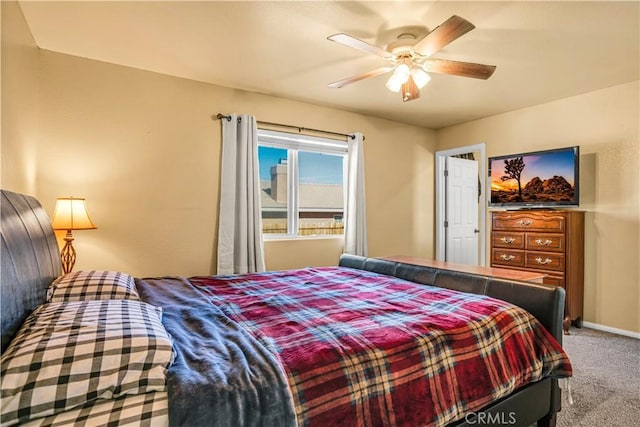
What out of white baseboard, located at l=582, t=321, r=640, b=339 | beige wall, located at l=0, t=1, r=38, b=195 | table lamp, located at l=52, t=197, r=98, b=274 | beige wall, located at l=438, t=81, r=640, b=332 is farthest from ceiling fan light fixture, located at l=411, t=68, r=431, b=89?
white baseboard, located at l=582, t=321, r=640, b=339

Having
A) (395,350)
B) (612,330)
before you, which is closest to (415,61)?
(395,350)

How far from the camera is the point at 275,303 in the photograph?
1787 millimetres

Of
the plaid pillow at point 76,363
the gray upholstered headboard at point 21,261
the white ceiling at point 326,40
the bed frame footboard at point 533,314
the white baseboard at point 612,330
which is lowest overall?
the white baseboard at point 612,330

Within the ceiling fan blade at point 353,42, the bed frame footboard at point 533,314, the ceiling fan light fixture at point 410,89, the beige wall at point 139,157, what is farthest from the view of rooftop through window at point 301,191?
the bed frame footboard at point 533,314

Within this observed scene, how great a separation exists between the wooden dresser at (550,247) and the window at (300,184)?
2.02m

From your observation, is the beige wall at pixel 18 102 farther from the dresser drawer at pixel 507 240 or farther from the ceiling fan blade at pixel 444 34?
the dresser drawer at pixel 507 240

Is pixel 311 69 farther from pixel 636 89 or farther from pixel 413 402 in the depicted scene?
pixel 636 89

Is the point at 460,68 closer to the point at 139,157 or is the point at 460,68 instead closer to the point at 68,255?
the point at 139,157

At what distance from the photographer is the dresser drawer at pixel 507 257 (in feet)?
12.3

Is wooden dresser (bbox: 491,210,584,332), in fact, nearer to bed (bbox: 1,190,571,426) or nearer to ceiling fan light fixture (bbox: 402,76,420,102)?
bed (bbox: 1,190,571,426)

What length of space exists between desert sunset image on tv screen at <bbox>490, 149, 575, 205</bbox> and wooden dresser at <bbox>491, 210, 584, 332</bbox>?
21 cm

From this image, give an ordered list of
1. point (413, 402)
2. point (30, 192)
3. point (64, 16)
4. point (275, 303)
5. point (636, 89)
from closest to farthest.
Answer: point (413, 402), point (275, 303), point (64, 16), point (30, 192), point (636, 89)

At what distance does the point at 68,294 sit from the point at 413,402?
61.8 inches

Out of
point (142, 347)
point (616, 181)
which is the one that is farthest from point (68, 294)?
point (616, 181)
